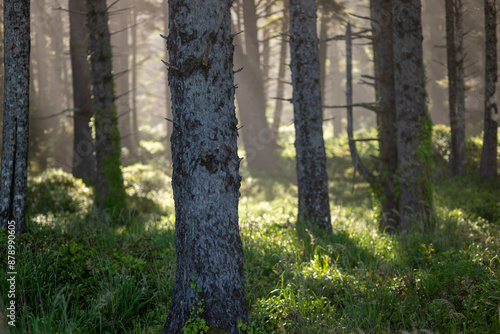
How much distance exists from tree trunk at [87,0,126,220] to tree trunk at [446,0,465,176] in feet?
34.9

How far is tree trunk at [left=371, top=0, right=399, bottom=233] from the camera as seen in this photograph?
328 inches

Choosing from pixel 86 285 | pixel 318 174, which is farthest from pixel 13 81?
pixel 318 174

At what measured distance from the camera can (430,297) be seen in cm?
420

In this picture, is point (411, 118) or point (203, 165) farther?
point (411, 118)

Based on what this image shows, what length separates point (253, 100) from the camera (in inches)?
741

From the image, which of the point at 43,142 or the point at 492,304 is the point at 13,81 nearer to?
the point at 492,304

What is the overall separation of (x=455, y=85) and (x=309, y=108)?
28.4 feet

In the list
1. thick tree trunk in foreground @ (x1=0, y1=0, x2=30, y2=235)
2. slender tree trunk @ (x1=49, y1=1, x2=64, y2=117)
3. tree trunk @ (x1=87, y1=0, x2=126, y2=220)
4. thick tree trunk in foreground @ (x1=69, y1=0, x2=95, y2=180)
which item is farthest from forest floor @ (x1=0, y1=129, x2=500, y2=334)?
slender tree trunk @ (x1=49, y1=1, x2=64, y2=117)

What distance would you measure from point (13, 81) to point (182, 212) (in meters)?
3.64

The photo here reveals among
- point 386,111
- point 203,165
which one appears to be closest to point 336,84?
point 386,111

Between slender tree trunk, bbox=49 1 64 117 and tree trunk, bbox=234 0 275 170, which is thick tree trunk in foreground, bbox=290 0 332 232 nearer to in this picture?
tree trunk, bbox=234 0 275 170

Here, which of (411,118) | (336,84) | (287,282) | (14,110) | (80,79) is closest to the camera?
(287,282)

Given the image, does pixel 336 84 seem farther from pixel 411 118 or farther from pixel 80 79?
pixel 411 118

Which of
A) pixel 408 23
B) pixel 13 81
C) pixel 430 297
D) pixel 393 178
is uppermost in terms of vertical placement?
pixel 408 23
